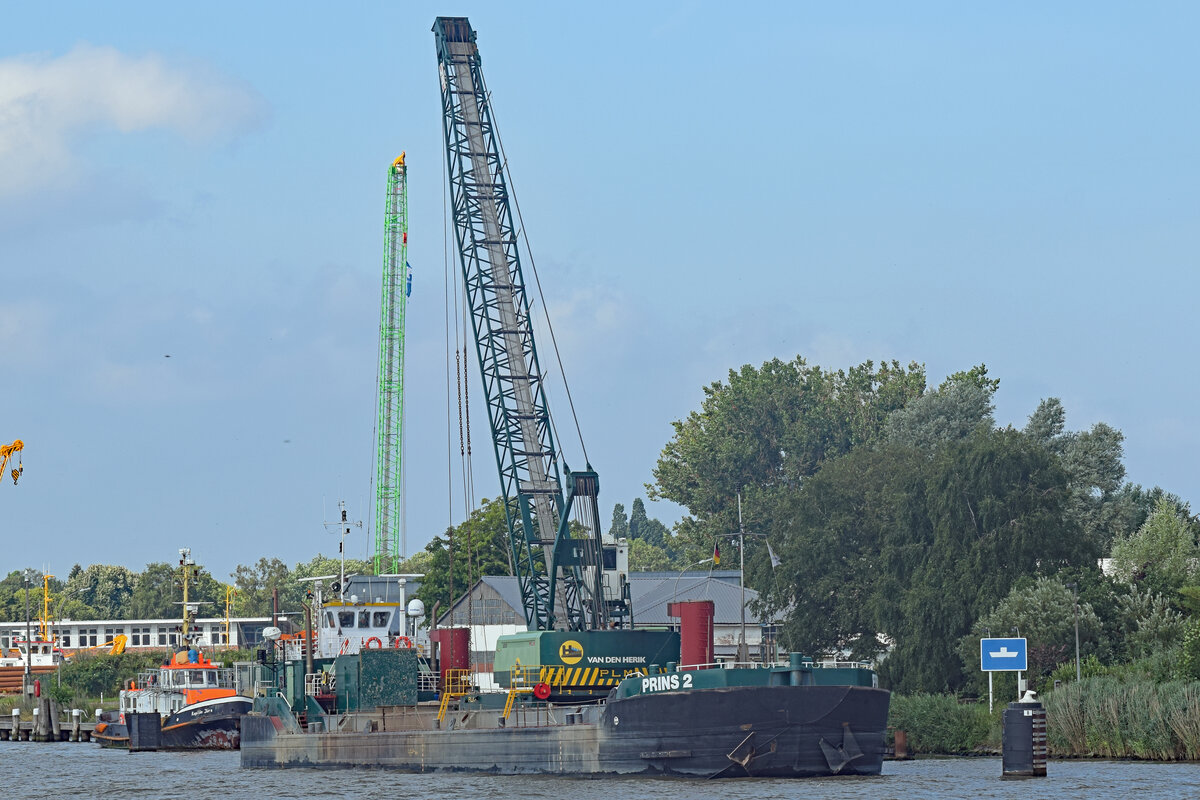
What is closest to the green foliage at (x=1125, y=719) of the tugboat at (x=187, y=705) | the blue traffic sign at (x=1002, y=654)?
the blue traffic sign at (x=1002, y=654)

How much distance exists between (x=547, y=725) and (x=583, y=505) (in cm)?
2030

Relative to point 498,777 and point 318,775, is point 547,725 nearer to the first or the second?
point 498,777

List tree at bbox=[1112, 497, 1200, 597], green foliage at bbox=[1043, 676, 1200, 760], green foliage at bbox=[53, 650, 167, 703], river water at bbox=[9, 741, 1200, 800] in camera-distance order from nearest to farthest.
Result: 1. river water at bbox=[9, 741, 1200, 800]
2. green foliage at bbox=[1043, 676, 1200, 760]
3. tree at bbox=[1112, 497, 1200, 597]
4. green foliage at bbox=[53, 650, 167, 703]

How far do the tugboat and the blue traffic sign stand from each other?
127 feet

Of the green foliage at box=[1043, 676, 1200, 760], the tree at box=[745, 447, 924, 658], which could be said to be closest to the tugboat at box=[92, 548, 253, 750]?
the tree at box=[745, 447, 924, 658]

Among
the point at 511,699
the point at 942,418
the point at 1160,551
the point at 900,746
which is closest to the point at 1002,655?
the point at 900,746

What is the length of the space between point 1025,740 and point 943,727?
2009 centimetres

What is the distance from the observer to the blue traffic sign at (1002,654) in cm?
6925

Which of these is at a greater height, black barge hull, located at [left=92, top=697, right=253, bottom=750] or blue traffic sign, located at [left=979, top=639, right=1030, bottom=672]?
blue traffic sign, located at [left=979, top=639, right=1030, bottom=672]

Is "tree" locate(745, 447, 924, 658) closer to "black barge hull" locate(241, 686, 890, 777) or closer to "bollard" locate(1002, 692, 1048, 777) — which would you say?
"bollard" locate(1002, 692, 1048, 777)

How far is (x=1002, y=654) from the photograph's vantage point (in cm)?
7038

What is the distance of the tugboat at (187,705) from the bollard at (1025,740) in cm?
4568

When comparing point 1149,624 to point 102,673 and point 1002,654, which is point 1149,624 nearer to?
point 1002,654

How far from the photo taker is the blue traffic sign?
2726 inches
